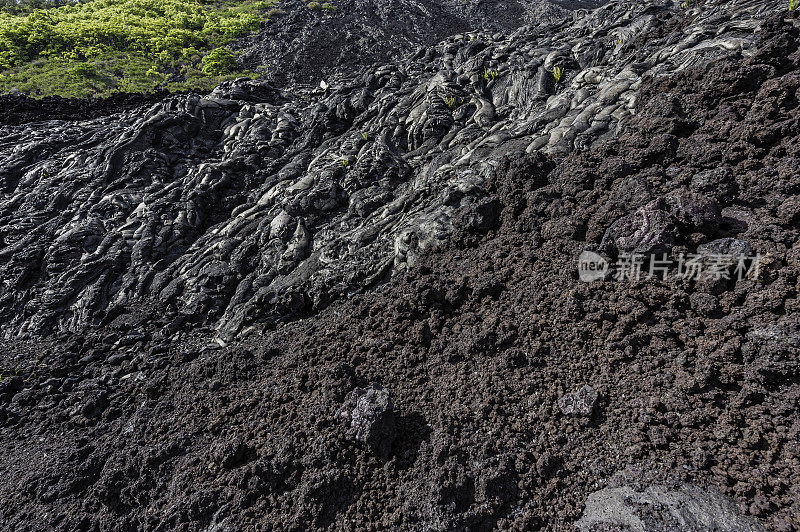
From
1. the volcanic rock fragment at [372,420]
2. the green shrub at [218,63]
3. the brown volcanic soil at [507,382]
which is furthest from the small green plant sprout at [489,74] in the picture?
the green shrub at [218,63]

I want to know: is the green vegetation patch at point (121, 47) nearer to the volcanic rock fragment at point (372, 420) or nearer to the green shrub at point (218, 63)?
the green shrub at point (218, 63)

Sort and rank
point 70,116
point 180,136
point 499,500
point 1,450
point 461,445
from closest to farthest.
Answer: point 499,500
point 461,445
point 1,450
point 180,136
point 70,116

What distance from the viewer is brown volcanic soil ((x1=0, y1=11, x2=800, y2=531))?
417 cm

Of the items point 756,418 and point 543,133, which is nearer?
point 756,418

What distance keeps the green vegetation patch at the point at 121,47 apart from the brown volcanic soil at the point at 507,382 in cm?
3052

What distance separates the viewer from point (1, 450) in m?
6.99

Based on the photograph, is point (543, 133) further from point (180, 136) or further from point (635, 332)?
point (180, 136)

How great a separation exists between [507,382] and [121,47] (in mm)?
47795

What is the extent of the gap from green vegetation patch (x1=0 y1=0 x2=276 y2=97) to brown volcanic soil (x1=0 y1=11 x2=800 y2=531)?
100ft

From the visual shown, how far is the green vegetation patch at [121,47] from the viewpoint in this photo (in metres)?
29.6

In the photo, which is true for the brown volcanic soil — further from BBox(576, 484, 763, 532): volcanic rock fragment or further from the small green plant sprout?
the small green plant sprout

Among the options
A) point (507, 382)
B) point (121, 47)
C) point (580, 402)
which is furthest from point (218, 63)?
point (580, 402)

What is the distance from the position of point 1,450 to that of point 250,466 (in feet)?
18.4

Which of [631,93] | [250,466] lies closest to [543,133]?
[631,93]
